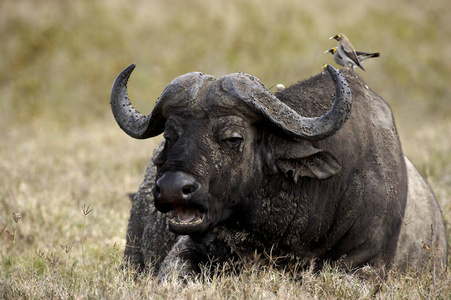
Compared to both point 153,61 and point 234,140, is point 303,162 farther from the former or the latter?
point 153,61

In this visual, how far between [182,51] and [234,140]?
740 inches

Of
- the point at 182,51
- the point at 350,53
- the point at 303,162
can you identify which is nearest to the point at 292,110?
the point at 303,162

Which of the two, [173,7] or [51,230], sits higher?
[173,7]

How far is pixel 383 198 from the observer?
16.3 ft

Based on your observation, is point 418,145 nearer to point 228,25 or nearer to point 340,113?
point 340,113

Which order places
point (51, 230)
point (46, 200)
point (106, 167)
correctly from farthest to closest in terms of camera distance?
point (106, 167) → point (46, 200) → point (51, 230)

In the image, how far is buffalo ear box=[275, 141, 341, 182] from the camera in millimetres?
4570

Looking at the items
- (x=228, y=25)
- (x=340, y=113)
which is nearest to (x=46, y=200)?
(x=340, y=113)

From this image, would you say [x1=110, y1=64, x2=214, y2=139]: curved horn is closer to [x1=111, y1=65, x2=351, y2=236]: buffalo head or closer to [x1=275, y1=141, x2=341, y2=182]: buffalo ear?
[x1=111, y1=65, x2=351, y2=236]: buffalo head

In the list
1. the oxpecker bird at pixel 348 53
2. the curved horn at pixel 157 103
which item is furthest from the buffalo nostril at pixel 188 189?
the oxpecker bird at pixel 348 53

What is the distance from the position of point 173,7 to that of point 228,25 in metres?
2.21

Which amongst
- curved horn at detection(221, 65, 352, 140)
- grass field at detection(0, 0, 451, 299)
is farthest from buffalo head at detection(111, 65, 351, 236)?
grass field at detection(0, 0, 451, 299)

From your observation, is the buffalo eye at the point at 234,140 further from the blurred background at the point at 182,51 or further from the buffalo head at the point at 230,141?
the blurred background at the point at 182,51

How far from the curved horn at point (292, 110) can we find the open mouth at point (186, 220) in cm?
82
